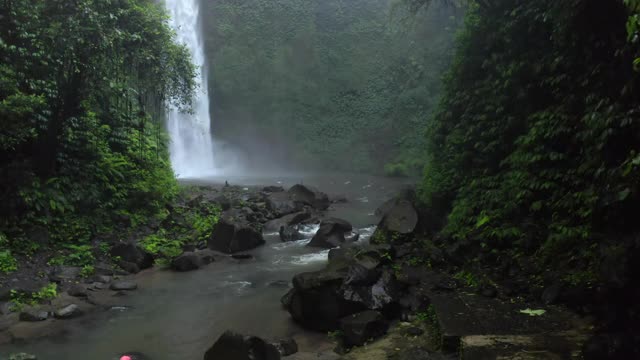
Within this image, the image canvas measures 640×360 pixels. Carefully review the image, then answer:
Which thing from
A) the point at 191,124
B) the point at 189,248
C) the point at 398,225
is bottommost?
the point at 189,248

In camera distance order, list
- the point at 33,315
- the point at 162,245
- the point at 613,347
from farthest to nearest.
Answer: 1. the point at 162,245
2. the point at 33,315
3. the point at 613,347

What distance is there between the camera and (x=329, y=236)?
40.8 ft

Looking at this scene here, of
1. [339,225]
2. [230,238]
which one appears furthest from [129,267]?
[339,225]

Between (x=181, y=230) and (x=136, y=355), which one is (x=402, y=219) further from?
(x=136, y=355)

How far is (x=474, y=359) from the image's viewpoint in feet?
14.0

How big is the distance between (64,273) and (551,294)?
839 cm

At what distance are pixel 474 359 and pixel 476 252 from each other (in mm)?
3737

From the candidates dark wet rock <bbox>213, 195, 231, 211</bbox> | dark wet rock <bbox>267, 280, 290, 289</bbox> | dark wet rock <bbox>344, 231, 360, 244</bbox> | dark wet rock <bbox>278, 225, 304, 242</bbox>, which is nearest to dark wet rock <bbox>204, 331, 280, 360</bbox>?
dark wet rock <bbox>267, 280, 290, 289</bbox>

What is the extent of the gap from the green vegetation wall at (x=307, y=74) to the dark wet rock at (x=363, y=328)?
87.4ft

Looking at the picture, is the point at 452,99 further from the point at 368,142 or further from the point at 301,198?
the point at 368,142

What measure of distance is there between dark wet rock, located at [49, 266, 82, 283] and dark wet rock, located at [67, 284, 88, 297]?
14.6 inches

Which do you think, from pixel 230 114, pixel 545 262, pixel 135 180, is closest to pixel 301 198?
pixel 135 180

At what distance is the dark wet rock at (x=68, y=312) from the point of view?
25.4 ft

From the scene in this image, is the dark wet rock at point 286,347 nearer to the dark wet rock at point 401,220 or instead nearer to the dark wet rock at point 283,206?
the dark wet rock at point 401,220
